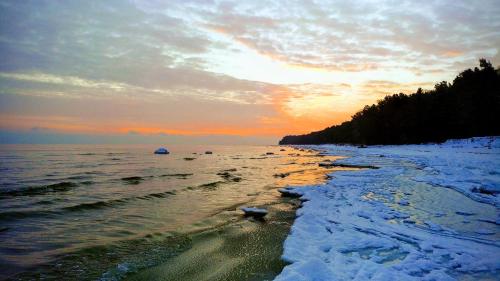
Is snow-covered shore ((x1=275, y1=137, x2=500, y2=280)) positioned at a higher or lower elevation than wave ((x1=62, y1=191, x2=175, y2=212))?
higher

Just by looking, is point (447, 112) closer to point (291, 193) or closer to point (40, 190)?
point (291, 193)

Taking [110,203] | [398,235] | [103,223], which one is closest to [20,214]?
[110,203]

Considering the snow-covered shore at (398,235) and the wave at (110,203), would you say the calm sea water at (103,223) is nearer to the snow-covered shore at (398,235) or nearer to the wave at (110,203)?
the wave at (110,203)

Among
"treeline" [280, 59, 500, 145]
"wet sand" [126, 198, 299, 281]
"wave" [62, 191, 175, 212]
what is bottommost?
"wave" [62, 191, 175, 212]


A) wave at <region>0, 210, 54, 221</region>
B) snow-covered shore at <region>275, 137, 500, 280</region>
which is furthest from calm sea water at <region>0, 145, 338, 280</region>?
snow-covered shore at <region>275, 137, 500, 280</region>

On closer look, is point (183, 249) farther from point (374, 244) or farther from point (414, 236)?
point (414, 236)

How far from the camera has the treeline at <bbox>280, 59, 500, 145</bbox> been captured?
5872 centimetres

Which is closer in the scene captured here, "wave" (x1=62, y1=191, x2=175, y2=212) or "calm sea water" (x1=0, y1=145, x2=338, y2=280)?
"calm sea water" (x1=0, y1=145, x2=338, y2=280)

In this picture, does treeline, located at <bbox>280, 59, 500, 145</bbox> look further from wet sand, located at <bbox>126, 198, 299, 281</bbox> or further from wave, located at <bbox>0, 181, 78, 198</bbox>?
wave, located at <bbox>0, 181, 78, 198</bbox>

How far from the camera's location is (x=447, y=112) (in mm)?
68938

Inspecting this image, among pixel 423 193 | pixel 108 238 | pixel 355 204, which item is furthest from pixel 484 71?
pixel 108 238

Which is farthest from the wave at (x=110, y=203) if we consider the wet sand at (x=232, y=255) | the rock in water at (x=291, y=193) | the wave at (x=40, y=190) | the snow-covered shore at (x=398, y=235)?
the snow-covered shore at (x=398, y=235)

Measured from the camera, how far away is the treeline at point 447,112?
58.7 m

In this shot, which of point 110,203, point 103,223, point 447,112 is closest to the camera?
point 103,223
